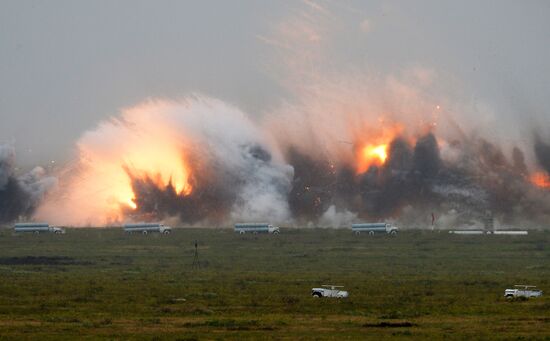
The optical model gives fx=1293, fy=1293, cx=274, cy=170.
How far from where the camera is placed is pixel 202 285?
165m

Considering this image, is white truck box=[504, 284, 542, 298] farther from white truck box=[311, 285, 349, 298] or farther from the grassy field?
white truck box=[311, 285, 349, 298]

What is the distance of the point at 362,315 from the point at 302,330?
15302mm

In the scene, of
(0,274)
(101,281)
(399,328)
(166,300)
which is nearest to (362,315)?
(399,328)

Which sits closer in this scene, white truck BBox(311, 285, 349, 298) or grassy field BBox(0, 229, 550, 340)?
grassy field BBox(0, 229, 550, 340)

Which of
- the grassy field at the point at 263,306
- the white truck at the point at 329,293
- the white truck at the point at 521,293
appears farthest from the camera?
the white truck at the point at 329,293

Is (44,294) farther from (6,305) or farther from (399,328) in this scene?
(399,328)

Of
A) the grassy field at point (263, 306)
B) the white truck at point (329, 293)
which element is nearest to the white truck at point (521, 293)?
the grassy field at point (263, 306)

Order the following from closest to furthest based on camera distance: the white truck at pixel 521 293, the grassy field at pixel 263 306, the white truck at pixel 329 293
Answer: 1. the grassy field at pixel 263 306
2. the white truck at pixel 521 293
3. the white truck at pixel 329 293

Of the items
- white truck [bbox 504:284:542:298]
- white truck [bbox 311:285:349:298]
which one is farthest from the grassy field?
white truck [bbox 311:285:349:298]

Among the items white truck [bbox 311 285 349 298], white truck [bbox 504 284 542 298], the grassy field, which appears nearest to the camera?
the grassy field

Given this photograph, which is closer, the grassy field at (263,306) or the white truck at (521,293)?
the grassy field at (263,306)

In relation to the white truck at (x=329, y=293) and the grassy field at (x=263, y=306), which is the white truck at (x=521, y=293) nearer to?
the grassy field at (x=263, y=306)

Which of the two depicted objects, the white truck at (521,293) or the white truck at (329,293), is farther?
the white truck at (329,293)

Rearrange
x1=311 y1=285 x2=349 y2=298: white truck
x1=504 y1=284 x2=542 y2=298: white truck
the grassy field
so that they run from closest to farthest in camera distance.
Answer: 1. the grassy field
2. x1=504 y1=284 x2=542 y2=298: white truck
3. x1=311 y1=285 x2=349 y2=298: white truck
